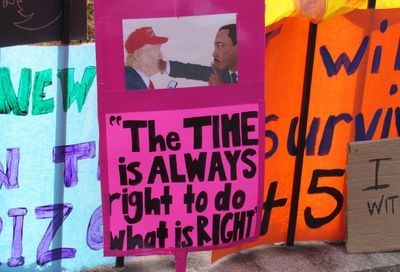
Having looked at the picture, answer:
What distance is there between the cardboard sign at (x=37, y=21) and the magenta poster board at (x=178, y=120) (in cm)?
48

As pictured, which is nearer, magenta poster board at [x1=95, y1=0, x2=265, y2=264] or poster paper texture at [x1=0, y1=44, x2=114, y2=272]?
magenta poster board at [x1=95, y1=0, x2=265, y2=264]

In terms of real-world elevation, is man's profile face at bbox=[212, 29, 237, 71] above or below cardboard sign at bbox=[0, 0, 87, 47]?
below

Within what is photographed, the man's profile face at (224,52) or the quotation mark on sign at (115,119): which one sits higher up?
the man's profile face at (224,52)

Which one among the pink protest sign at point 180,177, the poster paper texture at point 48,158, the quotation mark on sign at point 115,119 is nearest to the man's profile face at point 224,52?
the pink protest sign at point 180,177

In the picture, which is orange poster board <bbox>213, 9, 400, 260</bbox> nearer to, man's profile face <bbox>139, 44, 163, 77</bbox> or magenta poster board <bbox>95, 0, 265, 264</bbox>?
magenta poster board <bbox>95, 0, 265, 264</bbox>

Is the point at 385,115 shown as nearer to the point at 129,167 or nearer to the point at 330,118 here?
the point at 330,118

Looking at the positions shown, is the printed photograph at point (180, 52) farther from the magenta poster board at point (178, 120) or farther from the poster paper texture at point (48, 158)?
the poster paper texture at point (48, 158)

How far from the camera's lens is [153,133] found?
2.86 meters

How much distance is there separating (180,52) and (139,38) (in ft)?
0.70

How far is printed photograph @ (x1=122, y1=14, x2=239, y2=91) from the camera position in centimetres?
276

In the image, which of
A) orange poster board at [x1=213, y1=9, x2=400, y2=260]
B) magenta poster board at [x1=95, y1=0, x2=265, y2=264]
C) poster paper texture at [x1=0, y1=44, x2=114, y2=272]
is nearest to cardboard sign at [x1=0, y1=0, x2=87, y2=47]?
poster paper texture at [x1=0, y1=44, x2=114, y2=272]

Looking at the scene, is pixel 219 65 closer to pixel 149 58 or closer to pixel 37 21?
pixel 149 58

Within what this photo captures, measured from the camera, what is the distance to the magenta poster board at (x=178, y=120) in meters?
2.76

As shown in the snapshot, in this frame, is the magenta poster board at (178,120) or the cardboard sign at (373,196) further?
the cardboard sign at (373,196)
